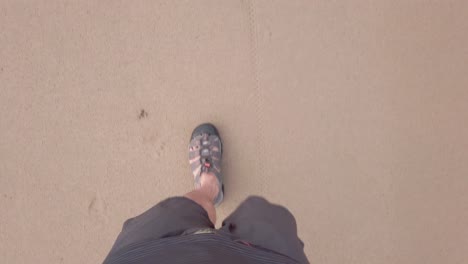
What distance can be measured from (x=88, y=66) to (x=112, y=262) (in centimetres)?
69

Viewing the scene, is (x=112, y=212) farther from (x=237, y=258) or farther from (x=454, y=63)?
(x=454, y=63)

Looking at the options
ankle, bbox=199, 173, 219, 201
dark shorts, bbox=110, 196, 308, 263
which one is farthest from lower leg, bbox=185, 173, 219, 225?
dark shorts, bbox=110, 196, 308, 263

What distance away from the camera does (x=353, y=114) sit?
1114 millimetres

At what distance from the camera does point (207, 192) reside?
40.6 inches

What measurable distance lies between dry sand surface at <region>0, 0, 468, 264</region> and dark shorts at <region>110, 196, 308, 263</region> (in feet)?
1.17

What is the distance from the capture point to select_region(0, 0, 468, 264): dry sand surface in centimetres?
111

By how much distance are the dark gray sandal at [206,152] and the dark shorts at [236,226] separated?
0.30 m

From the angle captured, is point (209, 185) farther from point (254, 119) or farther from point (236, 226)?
point (236, 226)

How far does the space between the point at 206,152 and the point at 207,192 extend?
12cm

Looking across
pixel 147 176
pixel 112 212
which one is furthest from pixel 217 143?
pixel 112 212

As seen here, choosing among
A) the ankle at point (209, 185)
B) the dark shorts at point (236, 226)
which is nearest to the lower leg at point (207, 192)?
the ankle at point (209, 185)

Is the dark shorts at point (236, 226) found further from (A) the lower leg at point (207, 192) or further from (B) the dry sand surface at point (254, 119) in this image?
(B) the dry sand surface at point (254, 119)

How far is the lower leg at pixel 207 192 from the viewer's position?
37.1 inches

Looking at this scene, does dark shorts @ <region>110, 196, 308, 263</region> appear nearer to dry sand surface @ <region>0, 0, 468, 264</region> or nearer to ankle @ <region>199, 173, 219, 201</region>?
ankle @ <region>199, 173, 219, 201</region>
